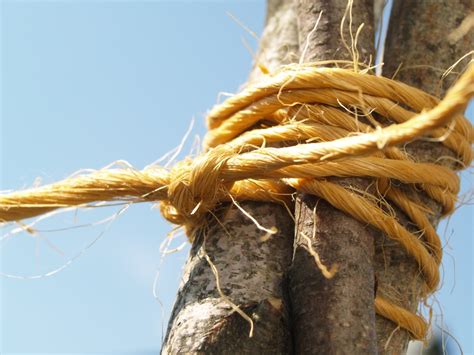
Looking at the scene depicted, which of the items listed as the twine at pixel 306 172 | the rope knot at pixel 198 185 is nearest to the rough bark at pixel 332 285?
the twine at pixel 306 172

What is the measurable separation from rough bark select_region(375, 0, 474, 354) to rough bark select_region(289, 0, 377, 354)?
0.30 feet

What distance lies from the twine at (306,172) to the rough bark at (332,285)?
1.3 inches

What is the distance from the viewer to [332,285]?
137cm

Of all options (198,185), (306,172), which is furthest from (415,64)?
(198,185)

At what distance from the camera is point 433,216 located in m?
1.60

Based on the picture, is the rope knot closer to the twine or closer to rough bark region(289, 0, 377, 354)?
the twine

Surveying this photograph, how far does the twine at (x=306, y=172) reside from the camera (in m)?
1.44

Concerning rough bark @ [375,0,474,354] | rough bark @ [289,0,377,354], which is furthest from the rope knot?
rough bark @ [375,0,474,354]

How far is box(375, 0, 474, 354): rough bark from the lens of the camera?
1.52 m

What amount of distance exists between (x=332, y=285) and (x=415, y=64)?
551 mm

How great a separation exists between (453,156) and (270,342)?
56 cm

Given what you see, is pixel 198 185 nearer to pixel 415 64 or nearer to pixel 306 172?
pixel 306 172

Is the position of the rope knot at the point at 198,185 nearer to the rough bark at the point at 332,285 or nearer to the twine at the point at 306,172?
the twine at the point at 306,172

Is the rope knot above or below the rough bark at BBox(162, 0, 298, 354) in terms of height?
above
